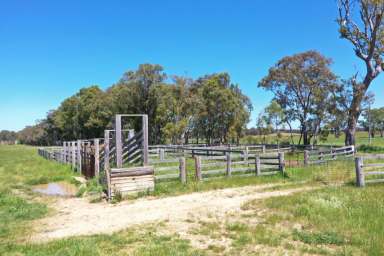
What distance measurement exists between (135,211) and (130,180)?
220cm

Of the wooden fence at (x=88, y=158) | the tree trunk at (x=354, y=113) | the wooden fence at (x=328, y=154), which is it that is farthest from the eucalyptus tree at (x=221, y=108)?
the wooden fence at (x=88, y=158)

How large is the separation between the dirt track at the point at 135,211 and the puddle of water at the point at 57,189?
1.61m

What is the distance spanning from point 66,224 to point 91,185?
503 centimetres

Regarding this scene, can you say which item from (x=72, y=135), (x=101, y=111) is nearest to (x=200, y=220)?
(x=101, y=111)

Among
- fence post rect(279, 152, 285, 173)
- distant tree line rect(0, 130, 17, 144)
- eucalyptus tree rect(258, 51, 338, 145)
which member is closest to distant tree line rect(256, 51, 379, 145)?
eucalyptus tree rect(258, 51, 338, 145)

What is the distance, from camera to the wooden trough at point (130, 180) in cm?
1013

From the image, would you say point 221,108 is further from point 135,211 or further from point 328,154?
point 135,211

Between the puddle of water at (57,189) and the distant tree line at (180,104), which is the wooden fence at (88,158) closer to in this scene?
the puddle of water at (57,189)

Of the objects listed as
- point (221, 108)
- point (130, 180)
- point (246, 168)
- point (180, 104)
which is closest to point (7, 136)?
point (180, 104)

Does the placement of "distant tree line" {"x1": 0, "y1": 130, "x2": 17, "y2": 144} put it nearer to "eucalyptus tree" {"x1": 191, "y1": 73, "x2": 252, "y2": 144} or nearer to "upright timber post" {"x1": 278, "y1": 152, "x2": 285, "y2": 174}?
"eucalyptus tree" {"x1": 191, "y1": 73, "x2": 252, "y2": 144}

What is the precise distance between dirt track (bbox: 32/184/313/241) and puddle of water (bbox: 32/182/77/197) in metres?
1.61

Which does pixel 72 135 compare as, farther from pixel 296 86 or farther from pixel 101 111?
pixel 296 86

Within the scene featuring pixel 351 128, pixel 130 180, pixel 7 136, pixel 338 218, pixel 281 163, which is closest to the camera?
pixel 338 218

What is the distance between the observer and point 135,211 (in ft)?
27.5
